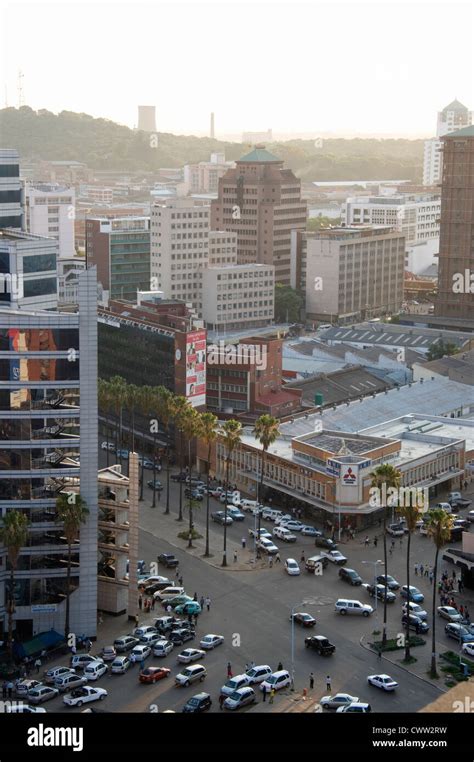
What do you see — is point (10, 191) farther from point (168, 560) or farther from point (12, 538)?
point (12, 538)

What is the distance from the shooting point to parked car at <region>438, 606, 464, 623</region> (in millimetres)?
41375

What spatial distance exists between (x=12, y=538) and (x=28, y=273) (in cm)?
1212

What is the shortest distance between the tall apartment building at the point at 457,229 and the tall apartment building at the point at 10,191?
53.1m

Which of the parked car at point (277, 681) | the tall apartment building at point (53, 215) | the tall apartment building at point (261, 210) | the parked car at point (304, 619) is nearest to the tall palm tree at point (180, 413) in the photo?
the parked car at point (304, 619)

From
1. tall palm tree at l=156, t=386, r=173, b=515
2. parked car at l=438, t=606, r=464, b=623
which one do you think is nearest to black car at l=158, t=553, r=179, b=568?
tall palm tree at l=156, t=386, r=173, b=515

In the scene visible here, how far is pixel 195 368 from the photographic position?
63875 millimetres

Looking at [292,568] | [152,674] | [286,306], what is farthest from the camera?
[286,306]

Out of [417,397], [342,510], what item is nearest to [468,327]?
[417,397]

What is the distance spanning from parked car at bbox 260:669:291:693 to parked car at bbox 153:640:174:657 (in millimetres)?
4029

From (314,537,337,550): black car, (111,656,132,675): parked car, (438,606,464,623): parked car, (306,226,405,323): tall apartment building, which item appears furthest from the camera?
(306,226,405,323): tall apartment building

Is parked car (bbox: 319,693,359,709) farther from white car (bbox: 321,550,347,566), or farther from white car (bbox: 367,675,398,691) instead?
white car (bbox: 321,550,347,566)

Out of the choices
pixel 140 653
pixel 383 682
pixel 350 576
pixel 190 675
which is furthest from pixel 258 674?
pixel 350 576

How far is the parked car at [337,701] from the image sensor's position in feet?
112
